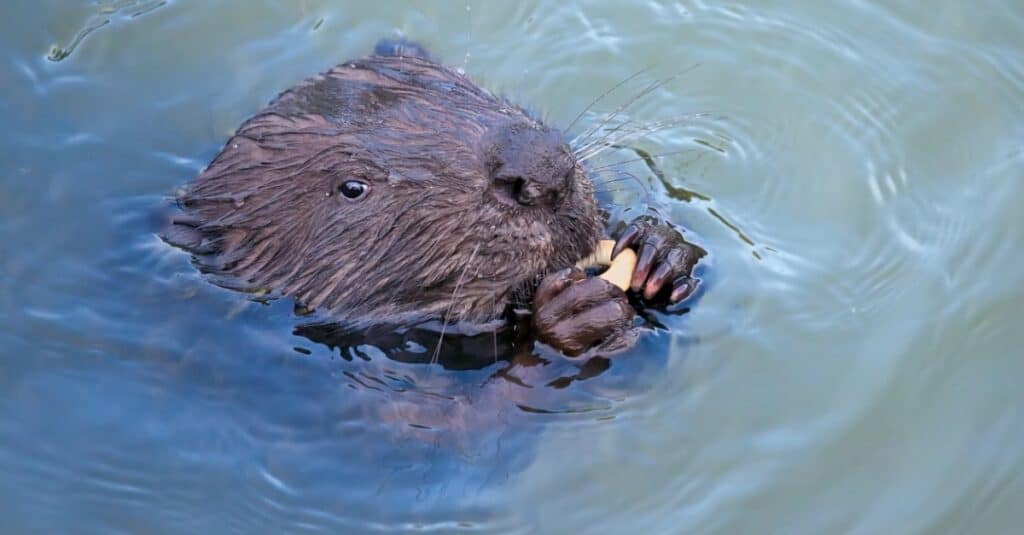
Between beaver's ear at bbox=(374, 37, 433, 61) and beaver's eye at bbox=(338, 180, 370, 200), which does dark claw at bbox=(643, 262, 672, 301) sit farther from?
beaver's ear at bbox=(374, 37, 433, 61)

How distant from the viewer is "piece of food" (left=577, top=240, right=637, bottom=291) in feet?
12.7

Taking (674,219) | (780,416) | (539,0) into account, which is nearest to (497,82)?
(539,0)

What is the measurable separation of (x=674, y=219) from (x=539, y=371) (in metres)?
0.97

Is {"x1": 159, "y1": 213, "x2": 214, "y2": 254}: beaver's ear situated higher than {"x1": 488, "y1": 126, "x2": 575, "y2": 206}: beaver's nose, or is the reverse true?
{"x1": 159, "y1": 213, "x2": 214, "y2": 254}: beaver's ear

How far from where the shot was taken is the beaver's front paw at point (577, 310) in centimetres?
359

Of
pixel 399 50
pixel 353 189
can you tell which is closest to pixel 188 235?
pixel 353 189

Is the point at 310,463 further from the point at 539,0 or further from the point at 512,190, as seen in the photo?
the point at 539,0

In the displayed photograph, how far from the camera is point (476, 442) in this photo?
147 inches

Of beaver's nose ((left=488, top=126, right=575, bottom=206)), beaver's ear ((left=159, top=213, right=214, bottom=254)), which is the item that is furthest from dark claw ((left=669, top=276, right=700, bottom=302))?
beaver's ear ((left=159, top=213, right=214, bottom=254))

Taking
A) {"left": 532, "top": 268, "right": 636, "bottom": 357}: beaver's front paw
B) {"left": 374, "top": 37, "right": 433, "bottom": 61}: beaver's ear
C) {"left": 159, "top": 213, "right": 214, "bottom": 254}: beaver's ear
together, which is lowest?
{"left": 532, "top": 268, "right": 636, "bottom": 357}: beaver's front paw

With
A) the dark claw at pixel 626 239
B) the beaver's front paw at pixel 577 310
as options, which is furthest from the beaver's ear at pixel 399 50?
the beaver's front paw at pixel 577 310


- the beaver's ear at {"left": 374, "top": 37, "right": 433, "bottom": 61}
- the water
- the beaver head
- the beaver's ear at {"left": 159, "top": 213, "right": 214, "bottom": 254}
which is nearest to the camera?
the beaver head

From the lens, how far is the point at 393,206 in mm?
3605

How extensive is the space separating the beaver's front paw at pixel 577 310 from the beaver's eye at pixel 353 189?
600 mm
